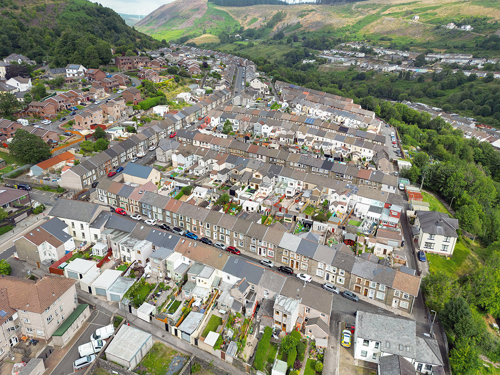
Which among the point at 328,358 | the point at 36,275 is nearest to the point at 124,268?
the point at 36,275

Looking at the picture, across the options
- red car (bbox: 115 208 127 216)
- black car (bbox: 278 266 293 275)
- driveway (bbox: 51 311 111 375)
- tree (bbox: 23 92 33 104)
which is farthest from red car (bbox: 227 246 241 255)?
tree (bbox: 23 92 33 104)

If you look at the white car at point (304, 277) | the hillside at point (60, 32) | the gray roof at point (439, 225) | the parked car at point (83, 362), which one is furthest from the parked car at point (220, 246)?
the hillside at point (60, 32)

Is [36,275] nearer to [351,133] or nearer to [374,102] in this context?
[351,133]

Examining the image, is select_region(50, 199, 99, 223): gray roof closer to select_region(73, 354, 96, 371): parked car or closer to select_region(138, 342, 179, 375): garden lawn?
select_region(73, 354, 96, 371): parked car

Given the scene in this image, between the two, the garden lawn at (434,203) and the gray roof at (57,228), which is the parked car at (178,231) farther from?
the garden lawn at (434,203)

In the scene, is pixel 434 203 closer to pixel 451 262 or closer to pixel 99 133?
pixel 451 262
